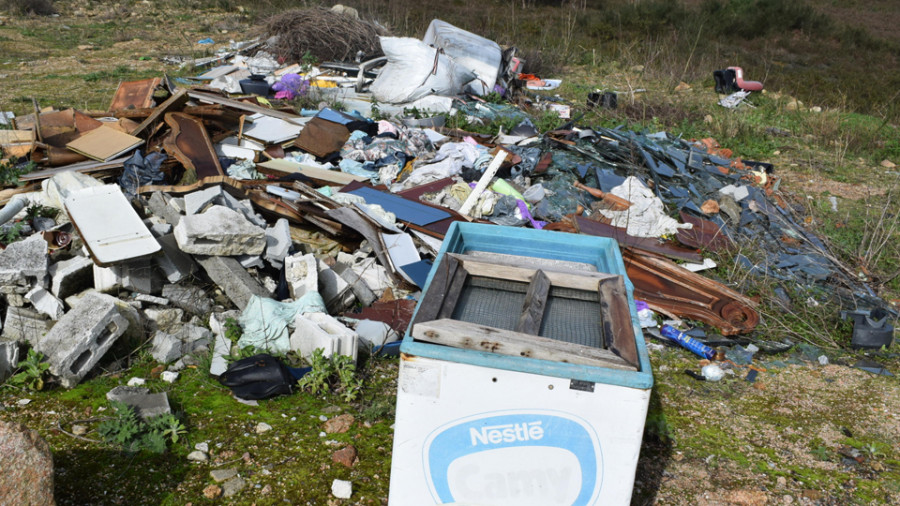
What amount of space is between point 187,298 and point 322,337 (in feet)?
3.78

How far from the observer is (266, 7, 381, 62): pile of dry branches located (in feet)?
38.7

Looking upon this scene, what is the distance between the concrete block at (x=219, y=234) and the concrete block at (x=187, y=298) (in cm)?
28

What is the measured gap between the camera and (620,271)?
8.21 feet

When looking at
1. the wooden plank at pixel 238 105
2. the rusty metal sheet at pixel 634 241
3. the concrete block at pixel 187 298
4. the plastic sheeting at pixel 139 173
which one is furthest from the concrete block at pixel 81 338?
the wooden plank at pixel 238 105

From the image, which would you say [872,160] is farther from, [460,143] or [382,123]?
[382,123]

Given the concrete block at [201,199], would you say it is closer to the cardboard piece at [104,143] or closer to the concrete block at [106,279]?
the concrete block at [106,279]

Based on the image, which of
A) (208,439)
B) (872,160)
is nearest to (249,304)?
(208,439)

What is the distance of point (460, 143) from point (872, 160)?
7.15 m

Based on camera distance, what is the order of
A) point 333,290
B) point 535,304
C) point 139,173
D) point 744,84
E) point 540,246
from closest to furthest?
point 535,304
point 540,246
point 333,290
point 139,173
point 744,84

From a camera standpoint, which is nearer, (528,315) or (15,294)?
(528,315)

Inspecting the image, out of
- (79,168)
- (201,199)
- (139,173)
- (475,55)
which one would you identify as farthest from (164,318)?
(475,55)

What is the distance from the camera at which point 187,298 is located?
411 cm

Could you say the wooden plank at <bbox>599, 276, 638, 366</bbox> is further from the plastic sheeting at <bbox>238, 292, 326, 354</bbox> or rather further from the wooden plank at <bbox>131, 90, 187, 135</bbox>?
the wooden plank at <bbox>131, 90, 187, 135</bbox>

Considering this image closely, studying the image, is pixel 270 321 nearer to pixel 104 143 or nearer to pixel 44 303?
pixel 44 303
